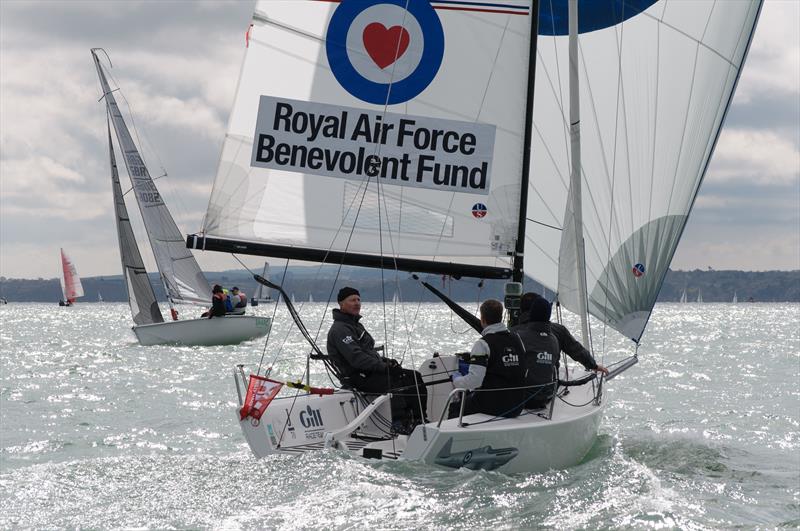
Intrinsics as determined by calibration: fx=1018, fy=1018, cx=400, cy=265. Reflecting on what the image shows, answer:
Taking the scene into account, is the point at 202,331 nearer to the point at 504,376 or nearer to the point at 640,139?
the point at 640,139

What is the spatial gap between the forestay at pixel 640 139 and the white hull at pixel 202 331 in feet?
50.9

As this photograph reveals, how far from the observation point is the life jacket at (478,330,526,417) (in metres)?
7.39

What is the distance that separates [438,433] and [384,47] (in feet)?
12.0

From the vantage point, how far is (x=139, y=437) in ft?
35.4

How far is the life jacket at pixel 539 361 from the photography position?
298 inches

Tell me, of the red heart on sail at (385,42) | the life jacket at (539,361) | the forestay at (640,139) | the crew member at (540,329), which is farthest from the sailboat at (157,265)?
the life jacket at (539,361)

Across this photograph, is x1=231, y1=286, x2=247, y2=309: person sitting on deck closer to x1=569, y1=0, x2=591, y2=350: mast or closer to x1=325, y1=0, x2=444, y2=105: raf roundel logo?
x1=325, y1=0, x2=444, y2=105: raf roundel logo

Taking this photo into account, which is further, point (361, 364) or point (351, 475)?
point (361, 364)

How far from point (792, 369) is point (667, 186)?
1343 centimetres

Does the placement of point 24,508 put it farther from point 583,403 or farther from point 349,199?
point 583,403

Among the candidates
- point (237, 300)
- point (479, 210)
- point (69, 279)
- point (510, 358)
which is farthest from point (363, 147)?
point (69, 279)

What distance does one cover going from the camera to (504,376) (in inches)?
293


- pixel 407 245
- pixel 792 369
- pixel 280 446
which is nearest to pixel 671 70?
pixel 407 245

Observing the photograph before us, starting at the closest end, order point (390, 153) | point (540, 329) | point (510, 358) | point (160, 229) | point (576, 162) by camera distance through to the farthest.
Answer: point (510, 358) < point (540, 329) < point (390, 153) < point (576, 162) < point (160, 229)
